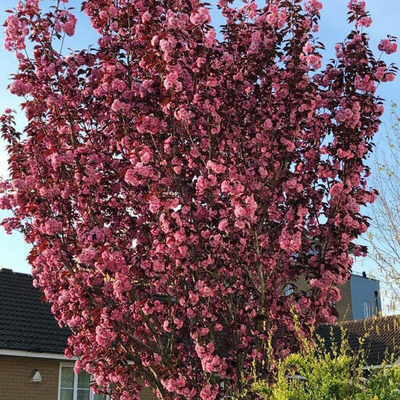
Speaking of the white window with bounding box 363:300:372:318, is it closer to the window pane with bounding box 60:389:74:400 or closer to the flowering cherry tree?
the window pane with bounding box 60:389:74:400

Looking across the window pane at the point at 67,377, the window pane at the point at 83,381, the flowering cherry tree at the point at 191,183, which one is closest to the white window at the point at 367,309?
the window pane at the point at 83,381

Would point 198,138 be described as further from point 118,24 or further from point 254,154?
point 118,24

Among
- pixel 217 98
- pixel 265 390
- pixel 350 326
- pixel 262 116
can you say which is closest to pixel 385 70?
pixel 262 116

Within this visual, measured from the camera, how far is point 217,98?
777cm

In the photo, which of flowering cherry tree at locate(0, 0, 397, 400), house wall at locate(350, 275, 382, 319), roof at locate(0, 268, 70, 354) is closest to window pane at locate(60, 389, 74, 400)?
roof at locate(0, 268, 70, 354)

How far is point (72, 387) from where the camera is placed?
14938 millimetres

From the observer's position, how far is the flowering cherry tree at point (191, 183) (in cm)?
773

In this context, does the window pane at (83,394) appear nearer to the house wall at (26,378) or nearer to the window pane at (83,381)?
the window pane at (83,381)

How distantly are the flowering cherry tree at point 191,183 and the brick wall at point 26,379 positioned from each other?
6029 millimetres

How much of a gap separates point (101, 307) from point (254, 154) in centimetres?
284

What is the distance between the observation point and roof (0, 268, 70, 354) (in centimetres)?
1409

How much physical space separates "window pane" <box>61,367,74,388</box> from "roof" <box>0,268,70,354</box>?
741 mm

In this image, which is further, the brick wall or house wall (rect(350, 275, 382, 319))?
house wall (rect(350, 275, 382, 319))

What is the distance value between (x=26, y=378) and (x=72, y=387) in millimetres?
1266
